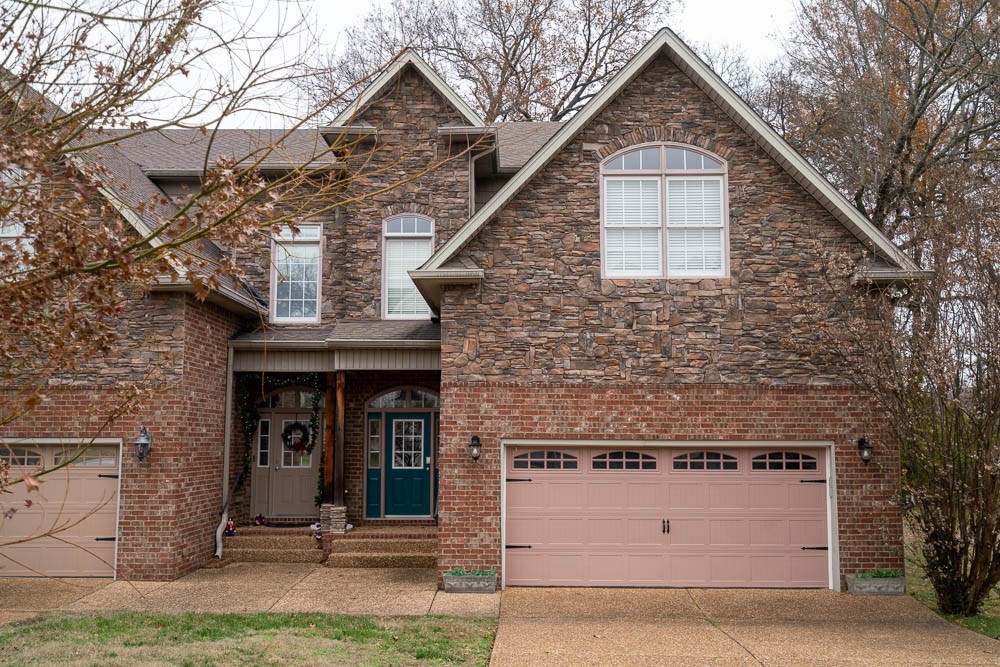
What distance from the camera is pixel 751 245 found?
38.9ft

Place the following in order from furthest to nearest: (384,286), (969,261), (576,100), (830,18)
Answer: (576,100)
(830,18)
(384,286)
(969,261)

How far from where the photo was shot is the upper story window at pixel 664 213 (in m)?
11.9

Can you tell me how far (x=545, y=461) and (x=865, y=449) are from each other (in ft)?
14.2

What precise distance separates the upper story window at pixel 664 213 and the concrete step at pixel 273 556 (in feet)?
21.5

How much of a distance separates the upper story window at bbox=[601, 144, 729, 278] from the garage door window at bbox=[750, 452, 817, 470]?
8.70ft

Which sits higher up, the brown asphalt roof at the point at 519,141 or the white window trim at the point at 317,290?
the brown asphalt roof at the point at 519,141

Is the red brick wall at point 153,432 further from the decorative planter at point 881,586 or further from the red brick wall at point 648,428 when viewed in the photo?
the decorative planter at point 881,586

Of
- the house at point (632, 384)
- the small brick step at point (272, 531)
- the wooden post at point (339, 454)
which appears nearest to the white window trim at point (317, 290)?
the wooden post at point (339, 454)

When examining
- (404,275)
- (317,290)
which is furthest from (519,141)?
(317,290)

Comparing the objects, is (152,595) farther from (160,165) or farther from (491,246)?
(160,165)

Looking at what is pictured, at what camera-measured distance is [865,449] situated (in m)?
11.5

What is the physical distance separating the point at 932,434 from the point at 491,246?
240 inches

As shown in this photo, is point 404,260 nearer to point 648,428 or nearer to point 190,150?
point 190,150

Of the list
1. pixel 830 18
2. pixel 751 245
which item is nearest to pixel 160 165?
pixel 751 245
